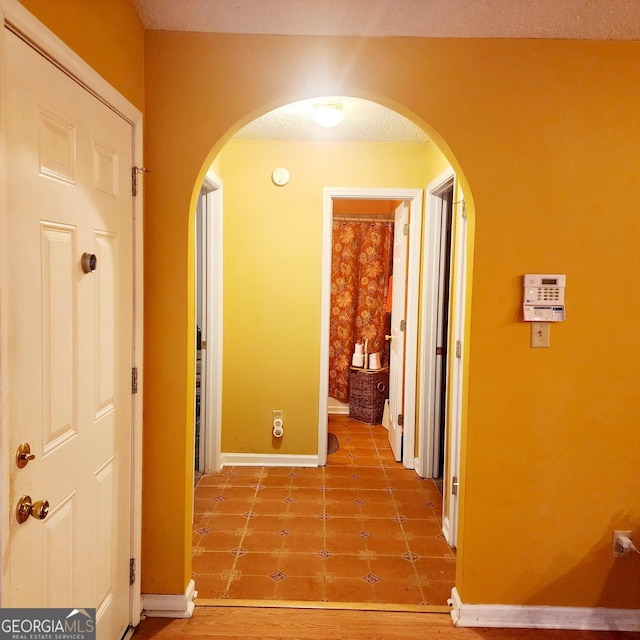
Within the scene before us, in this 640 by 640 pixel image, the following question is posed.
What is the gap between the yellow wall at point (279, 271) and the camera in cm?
376

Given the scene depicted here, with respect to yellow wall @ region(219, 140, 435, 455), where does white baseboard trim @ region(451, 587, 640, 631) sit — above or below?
below

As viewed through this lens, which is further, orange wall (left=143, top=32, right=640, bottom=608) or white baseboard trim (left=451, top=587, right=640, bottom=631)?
white baseboard trim (left=451, top=587, right=640, bottom=631)

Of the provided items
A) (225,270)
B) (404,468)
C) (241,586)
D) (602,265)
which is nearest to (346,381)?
(404,468)

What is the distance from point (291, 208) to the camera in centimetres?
378

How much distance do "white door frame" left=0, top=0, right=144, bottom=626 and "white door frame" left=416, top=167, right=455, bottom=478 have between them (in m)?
2.14

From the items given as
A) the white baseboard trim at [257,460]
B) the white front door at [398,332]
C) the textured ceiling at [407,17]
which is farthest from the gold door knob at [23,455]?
the white front door at [398,332]

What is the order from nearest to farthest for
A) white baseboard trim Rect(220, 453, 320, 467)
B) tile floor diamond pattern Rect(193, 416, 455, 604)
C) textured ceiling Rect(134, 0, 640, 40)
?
textured ceiling Rect(134, 0, 640, 40) → tile floor diamond pattern Rect(193, 416, 455, 604) → white baseboard trim Rect(220, 453, 320, 467)

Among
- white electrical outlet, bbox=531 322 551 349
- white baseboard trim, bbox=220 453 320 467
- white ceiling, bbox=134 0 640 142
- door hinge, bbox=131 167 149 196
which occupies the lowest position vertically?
white baseboard trim, bbox=220 453 320 467

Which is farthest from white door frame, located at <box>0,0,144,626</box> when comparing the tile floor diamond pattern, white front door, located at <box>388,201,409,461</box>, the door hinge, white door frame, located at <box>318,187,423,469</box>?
white front door, located at <box>388,201,409,461</box>

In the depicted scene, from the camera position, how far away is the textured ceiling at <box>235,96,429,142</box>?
302 centimetres

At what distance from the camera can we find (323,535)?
2916 millimetres

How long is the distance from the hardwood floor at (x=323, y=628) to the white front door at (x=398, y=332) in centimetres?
191

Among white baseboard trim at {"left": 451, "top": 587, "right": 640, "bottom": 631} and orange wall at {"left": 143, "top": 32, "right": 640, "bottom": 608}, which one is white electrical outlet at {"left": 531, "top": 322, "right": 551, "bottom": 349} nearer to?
orange wall at {"left": 143, "top": 32, "right": 640, "bottom": 608}

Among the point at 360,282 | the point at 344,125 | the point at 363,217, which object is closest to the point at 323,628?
the point at 344,125
